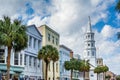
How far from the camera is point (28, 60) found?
61156mm

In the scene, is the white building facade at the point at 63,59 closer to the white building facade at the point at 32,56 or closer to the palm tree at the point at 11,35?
the white building facade at the point at 32,56

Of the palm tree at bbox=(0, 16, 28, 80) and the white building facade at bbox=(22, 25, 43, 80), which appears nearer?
the palm tree at bbox=(0, 16, 28, 80)

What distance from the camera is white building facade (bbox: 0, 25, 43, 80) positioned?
5419 centimetres

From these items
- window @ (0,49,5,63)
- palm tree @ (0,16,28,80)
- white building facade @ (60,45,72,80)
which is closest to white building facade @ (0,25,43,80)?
window @ (0,49,5,63)

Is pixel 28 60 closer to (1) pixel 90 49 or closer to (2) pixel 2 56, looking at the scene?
(2) pixel 2 56

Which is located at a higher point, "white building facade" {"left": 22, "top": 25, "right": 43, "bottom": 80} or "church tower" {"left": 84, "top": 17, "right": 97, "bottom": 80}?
"church tower" {"left": 84, "top": 17, "right": 97, "bottom": 80}

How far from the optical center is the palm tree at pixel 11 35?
39.6 metres

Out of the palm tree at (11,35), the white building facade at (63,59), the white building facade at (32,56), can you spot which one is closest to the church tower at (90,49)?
the white building facade at (63,59)

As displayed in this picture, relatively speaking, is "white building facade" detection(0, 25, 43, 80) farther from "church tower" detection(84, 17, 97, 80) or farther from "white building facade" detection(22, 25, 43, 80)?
"church tower" detection(84, 17, 97, 80)

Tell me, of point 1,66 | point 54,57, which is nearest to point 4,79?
point 1,66

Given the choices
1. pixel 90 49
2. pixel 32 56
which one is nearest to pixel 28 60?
pixel 32 56

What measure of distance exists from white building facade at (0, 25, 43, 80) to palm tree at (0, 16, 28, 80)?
12989 millimetres

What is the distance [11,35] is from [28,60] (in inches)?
855

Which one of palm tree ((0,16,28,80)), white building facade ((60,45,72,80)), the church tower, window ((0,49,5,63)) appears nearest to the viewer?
palm tree ((0,16,28,80))
